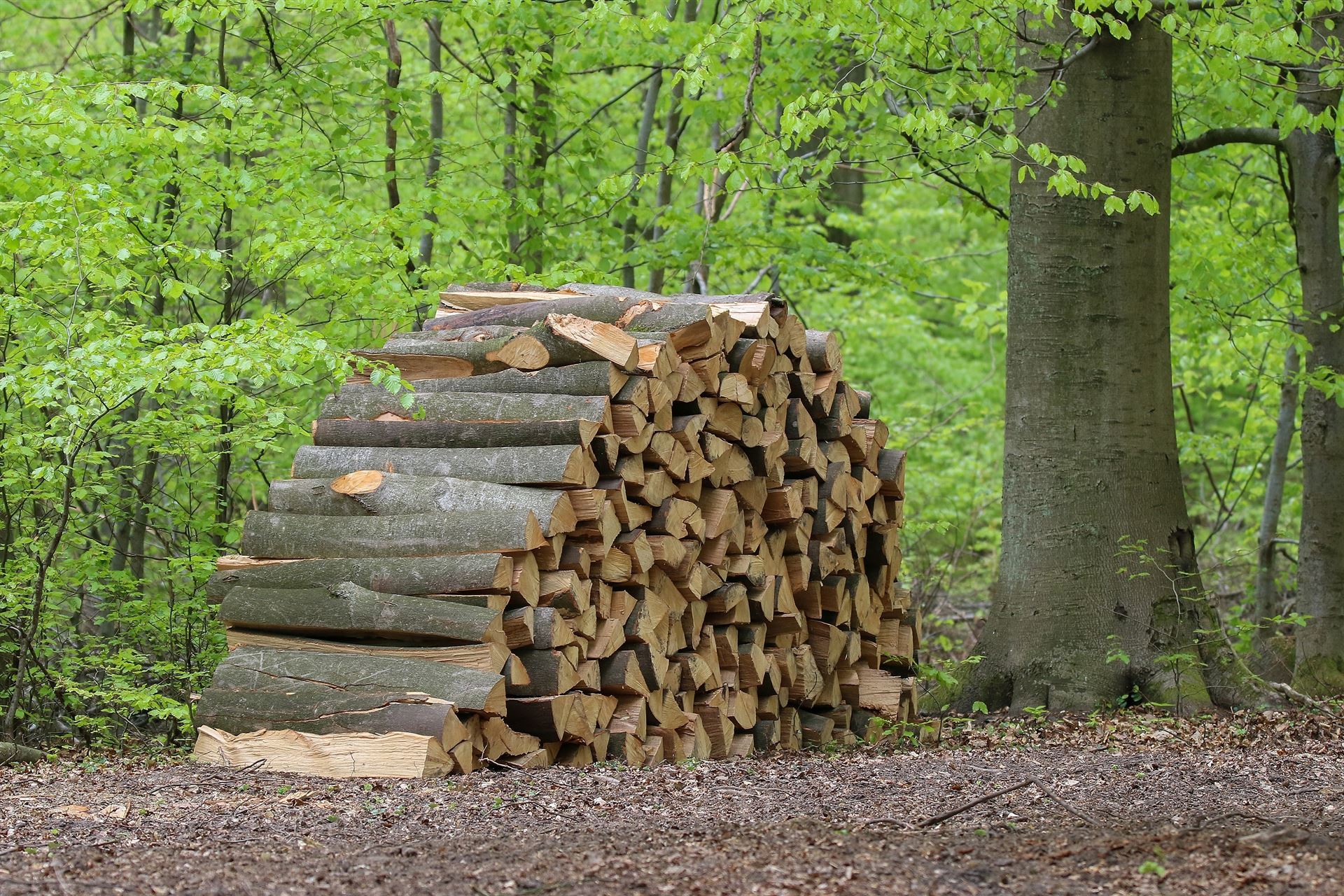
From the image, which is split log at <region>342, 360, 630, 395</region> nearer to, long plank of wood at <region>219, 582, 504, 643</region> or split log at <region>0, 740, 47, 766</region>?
long plank of wood at <region>219, 582, 504, 643</region>

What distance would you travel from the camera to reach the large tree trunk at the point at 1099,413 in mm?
7523

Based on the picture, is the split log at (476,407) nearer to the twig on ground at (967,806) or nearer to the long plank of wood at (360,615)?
the long plank of wood at (360,615)

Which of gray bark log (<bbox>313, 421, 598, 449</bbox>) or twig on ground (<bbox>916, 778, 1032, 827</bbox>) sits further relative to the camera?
gray bark log (<bbox>313, 421, 598, 449</bbox>)

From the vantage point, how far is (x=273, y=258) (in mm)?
7168

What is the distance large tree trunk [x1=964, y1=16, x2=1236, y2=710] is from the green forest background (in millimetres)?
312

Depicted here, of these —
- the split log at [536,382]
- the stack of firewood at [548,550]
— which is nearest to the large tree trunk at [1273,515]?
the stack of firewood at [548,550]

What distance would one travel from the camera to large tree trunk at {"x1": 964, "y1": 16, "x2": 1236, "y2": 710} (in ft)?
24.7

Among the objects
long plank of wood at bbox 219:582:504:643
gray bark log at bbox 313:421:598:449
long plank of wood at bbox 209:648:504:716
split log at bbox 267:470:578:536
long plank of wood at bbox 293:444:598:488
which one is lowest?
long plank of wood at bbox 209:648:504:716

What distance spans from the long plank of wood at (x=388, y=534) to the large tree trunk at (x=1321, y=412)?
6.29m

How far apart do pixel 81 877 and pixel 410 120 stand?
261 inches

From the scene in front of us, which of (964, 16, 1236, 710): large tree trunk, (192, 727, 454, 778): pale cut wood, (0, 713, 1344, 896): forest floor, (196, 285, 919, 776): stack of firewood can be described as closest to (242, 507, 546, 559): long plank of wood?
(196, 285, 919, 776): stack of firewood

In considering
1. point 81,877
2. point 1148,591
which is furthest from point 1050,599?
point 81,877

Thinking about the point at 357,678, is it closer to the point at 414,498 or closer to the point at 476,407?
the point at 414,498

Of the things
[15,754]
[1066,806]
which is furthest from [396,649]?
[1066,806]
